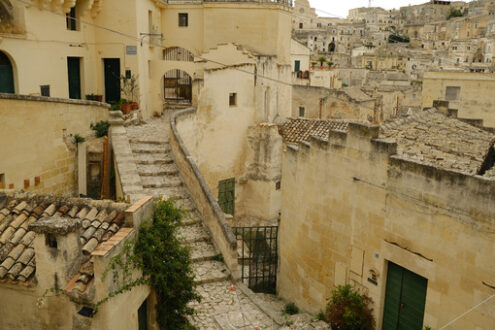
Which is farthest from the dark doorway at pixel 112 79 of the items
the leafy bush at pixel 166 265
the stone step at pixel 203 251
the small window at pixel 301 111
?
the small window at pixel 301 111

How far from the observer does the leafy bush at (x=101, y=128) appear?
48.0 ft

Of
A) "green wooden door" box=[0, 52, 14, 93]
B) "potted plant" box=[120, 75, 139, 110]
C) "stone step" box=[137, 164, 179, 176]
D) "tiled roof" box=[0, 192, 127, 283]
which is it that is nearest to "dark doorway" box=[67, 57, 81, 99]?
"potted plant" box=[120, 75, 139, 110]

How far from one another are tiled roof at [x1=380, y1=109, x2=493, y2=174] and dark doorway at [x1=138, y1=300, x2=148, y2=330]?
546 centimetres

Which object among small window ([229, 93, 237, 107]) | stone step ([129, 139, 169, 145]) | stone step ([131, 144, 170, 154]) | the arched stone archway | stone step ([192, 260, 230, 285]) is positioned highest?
the arched stone archway

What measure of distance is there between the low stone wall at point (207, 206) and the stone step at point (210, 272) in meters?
0.17

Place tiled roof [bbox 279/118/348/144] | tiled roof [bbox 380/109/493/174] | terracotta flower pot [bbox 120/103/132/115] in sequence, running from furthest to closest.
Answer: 1. tiled roof [bbox 279/118/348/144]
2. terracotta flower pot [bbox 120/103/132/115]
3. tiled roof [bbox 380/109/493/174]

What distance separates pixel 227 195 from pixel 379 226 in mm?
13083

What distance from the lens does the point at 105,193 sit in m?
13.5

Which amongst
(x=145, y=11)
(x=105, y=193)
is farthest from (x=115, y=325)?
(x=145, y=11)

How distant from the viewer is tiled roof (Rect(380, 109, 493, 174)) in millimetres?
9641

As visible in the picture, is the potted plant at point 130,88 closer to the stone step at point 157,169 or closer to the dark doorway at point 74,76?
the dark doorway at point 74,76

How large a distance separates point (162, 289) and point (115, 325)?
1.38m

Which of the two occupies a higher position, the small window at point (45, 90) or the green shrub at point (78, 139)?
the small window at point (45, 90)

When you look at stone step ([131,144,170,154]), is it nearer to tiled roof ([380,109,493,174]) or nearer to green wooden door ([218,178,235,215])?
green wooden door ([218,178,235,215])
